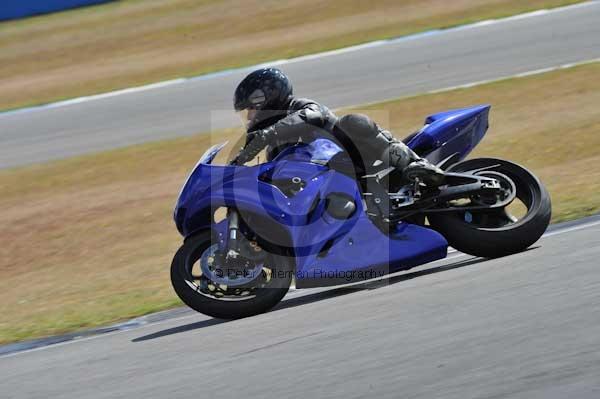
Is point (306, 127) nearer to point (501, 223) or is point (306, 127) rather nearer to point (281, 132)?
point (281, 132)

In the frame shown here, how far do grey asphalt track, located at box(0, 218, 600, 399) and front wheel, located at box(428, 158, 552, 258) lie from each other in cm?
10

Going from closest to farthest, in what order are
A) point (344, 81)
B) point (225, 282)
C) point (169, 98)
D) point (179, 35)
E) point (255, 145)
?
point (225, 282)
point (255, 145)
point (344, 81)
point (169, 98)
point (179, 35)

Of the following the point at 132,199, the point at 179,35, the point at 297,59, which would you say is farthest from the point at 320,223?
the point at 179,35

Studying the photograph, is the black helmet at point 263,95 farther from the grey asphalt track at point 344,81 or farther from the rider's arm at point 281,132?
the grey asphalt track at point 344,81

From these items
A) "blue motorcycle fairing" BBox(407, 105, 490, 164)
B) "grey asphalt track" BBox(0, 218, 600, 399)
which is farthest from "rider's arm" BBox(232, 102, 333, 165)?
"grey asphalt track" BBox(0, 218, 600, 399)

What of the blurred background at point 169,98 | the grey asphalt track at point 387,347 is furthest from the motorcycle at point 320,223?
the blurred background at point 169,98

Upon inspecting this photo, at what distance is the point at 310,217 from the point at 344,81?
29.3 ft

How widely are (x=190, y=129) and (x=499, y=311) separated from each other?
9.32 metres

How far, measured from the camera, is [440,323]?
15.3ft

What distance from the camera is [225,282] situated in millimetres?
5637

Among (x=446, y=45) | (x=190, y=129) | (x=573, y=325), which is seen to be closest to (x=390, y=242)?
(x=573, y=325)

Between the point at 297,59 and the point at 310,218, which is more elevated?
the point at 310,218

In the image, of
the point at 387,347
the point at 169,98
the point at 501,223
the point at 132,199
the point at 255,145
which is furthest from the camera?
the point at 169,98

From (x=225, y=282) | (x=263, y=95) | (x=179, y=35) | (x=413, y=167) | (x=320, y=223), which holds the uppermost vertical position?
(x=263, y=95)
